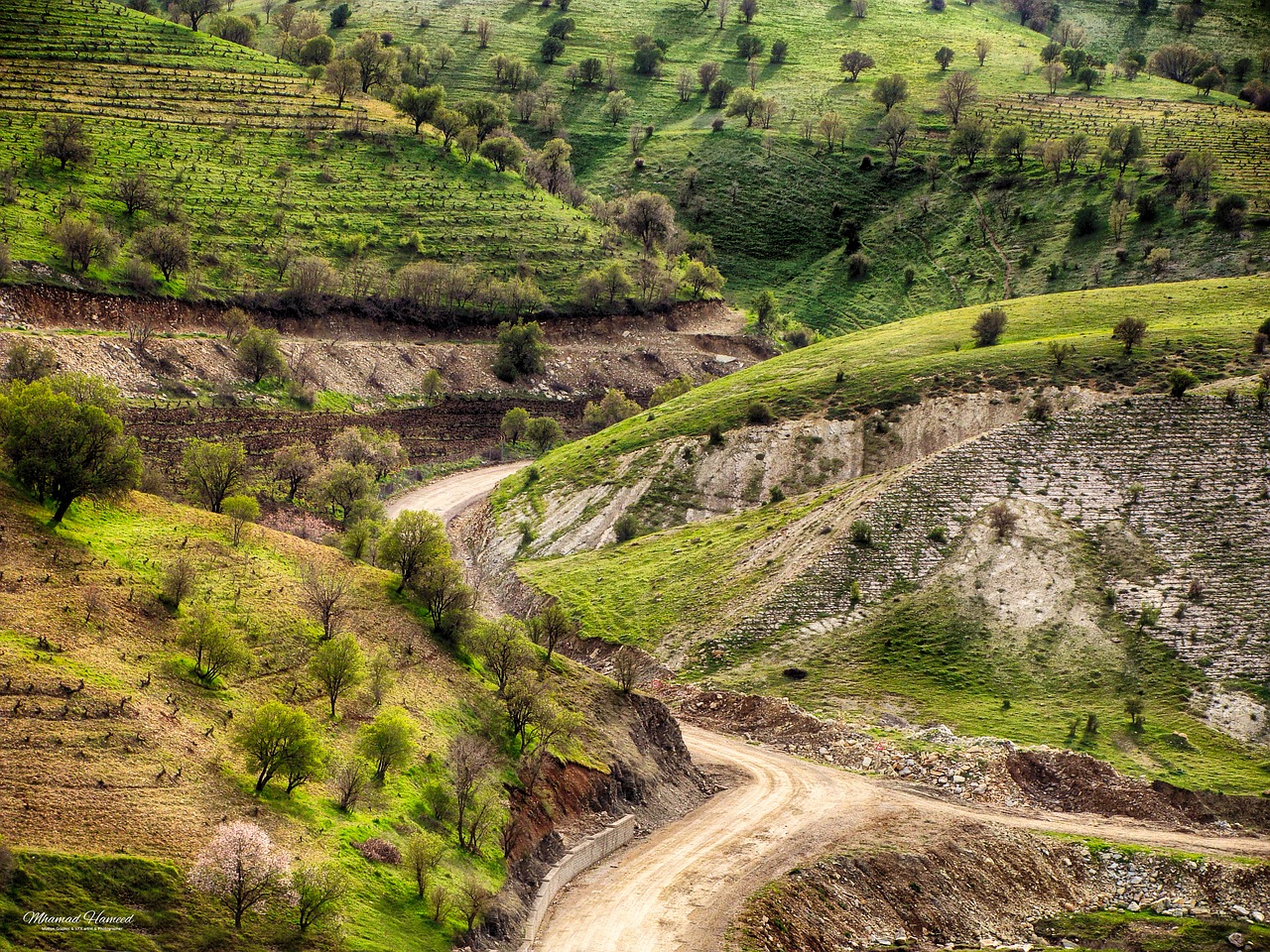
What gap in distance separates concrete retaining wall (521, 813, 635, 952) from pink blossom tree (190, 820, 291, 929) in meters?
9.60

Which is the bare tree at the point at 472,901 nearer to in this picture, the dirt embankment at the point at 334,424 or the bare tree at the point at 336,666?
the bare tree at the point at 336,666

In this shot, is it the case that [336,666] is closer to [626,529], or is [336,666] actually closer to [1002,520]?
[626,529]

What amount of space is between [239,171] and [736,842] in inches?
4979

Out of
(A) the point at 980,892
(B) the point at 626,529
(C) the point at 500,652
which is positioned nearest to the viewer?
(A) the point at 980,892

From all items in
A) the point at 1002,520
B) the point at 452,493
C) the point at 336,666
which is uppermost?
the point at 336,666

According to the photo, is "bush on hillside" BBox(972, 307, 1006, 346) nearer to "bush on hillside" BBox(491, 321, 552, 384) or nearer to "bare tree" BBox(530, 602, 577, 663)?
"bare tree" BBox(530, 602, 577, 663)

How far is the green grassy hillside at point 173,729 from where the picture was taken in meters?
28.3

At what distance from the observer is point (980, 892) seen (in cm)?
4609

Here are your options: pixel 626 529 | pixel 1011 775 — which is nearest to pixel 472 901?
pixel 1011 775

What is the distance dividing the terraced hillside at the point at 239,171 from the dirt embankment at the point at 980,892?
97.0 m

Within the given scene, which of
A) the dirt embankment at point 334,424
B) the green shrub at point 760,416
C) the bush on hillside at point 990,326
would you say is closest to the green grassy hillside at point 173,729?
the green shrub at point 760,416

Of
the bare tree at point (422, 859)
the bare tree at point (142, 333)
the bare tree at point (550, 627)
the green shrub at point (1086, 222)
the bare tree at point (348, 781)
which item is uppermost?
the green shrub at point (1086, 222)

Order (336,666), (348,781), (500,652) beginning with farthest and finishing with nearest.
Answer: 1. (500,652)
2. (336,666)
3. (348,781)

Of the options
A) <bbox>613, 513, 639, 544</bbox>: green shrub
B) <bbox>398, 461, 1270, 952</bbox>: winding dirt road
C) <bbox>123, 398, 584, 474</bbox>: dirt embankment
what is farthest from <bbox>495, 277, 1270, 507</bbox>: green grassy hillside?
<bbox>398, 461, 1270, 952</bbox>: winding dirt road
